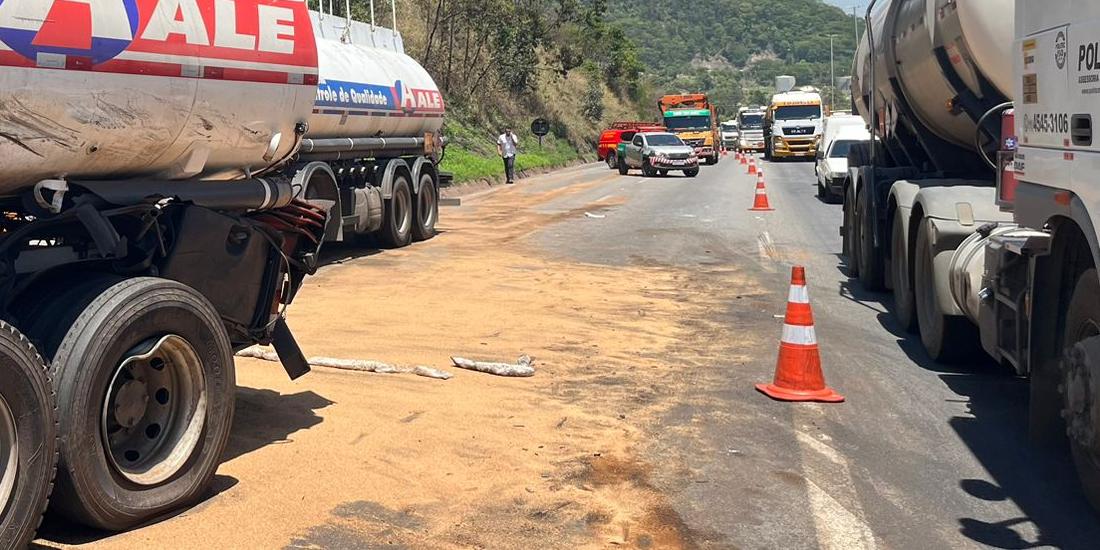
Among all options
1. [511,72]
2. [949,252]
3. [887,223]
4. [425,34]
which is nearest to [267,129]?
[949,252]

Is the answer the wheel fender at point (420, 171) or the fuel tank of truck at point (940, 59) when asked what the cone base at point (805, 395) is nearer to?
the fuel tank of truck at point (940, 59)

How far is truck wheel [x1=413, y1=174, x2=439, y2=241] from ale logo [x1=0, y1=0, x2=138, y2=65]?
1388 centimetres

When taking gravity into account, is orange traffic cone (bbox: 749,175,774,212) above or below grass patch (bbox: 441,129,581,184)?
below

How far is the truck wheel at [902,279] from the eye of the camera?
1050cm

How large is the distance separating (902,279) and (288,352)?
6151 millimetres

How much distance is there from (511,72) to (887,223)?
45.0m

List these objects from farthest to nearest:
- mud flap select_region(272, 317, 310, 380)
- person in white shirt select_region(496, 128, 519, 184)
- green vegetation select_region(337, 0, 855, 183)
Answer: green vegetation select_region(337, 0, 855, 183), person in white shirt select_region(496, 128, 519, 184), mud flap select_region(272, 317, 310, 380)

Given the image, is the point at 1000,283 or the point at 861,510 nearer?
the point at 861,510

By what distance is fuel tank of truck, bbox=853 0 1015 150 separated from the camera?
849cm

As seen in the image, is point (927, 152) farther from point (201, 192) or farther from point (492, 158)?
point (492, 158)

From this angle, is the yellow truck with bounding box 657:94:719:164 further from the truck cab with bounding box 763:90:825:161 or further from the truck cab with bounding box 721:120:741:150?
the truck cab with bounding box 721:120:741:150

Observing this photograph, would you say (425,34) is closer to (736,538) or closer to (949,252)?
(949,252)

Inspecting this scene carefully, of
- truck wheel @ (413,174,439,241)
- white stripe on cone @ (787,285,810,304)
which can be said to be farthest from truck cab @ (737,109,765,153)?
white stripe on cone @ (787,285,810,304)

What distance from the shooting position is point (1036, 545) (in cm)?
530
